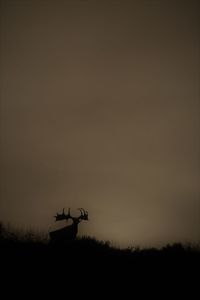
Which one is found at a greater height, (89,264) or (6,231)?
(6,231)

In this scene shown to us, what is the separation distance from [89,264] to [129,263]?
1.98 meters

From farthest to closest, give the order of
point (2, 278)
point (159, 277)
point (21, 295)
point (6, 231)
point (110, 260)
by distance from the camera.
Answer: point (6, 231) → point (110, 260) → point (159, 277) → point (2, 278) → point (21, 295)

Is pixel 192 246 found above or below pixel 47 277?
above

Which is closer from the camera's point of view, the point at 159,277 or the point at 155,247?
the point at 159,277

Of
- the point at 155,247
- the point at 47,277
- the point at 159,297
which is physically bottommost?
the point at 159,297

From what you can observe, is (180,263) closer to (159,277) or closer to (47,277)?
(159,277)

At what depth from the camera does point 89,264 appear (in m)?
12.0

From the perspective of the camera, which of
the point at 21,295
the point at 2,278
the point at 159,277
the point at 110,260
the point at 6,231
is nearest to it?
the point at 21,295

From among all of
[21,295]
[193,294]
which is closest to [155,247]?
[193,294]

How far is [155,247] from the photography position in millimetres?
16281

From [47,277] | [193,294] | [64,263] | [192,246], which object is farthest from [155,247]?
[47,277]

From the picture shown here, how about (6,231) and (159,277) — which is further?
(6,231)

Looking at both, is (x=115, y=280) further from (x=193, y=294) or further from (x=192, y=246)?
(x=192, y=246)

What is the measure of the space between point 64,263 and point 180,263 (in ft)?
17.5
